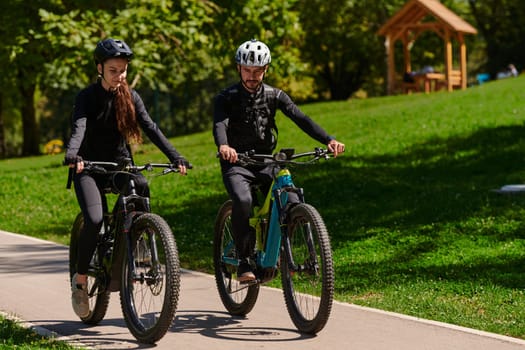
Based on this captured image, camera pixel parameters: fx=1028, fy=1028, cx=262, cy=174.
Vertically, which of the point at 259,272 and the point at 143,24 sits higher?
the point at 143,24

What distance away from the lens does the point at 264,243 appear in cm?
685

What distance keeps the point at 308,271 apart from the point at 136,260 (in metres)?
1.08

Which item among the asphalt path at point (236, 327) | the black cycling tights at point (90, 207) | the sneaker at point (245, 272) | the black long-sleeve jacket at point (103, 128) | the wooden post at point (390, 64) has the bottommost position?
the asphalt path at point (236, 327)

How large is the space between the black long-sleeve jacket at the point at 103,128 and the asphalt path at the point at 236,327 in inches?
46.2

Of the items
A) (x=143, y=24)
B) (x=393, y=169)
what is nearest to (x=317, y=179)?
(x=393, y=169)

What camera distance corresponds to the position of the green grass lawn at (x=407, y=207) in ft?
27.8

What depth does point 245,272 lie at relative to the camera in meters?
6.88

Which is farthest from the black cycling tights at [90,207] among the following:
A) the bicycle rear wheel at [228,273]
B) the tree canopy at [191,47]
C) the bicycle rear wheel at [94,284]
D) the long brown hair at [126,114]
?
the tree canopy at [191,47]

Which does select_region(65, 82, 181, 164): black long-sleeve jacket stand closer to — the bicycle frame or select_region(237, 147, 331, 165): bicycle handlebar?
select_region(237, 147, 331, 165): bicycle handlebar

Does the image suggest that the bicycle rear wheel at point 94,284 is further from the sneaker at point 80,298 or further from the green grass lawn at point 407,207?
the green grass lawn at point 407,207

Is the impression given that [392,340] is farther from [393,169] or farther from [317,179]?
[393,169]

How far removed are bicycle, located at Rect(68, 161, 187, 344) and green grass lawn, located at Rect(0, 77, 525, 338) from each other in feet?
7.05

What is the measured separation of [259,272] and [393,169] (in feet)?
35.7

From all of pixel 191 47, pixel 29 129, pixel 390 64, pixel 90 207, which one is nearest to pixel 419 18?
pixel 390 64
